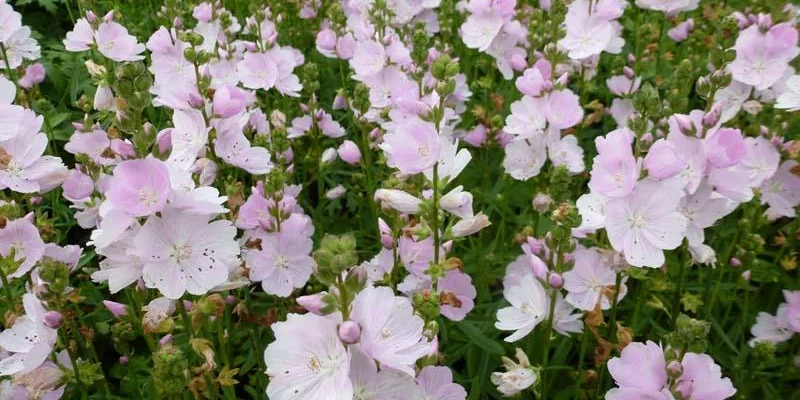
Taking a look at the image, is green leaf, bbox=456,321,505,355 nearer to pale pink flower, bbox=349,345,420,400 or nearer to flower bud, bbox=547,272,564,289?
flower bud, bbox=547,272,564,289

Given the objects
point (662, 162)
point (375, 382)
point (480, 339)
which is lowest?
point (480, 339)

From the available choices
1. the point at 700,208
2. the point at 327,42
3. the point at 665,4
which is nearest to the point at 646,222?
the point at 700,208

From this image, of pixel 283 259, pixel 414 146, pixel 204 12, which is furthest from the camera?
pixel 204 12

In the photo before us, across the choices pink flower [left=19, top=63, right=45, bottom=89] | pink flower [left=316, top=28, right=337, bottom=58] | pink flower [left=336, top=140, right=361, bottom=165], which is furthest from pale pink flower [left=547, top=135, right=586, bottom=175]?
pink flower [left=19, top=63, right=45, bottom=89]

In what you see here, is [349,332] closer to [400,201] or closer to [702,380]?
[400,201]

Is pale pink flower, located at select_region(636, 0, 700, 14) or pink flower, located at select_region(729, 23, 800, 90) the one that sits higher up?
pink flower, located at select_region(729, 23, 800, 90)

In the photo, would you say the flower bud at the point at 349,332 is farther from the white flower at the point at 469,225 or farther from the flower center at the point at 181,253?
the white flower at the point at 469,225
